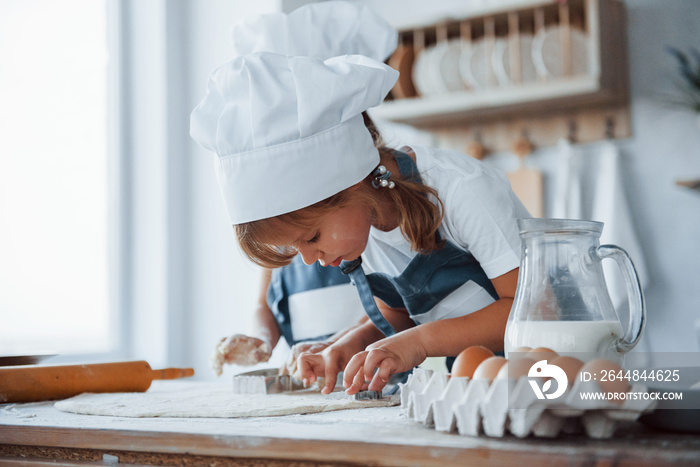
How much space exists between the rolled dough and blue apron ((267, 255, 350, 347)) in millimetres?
451

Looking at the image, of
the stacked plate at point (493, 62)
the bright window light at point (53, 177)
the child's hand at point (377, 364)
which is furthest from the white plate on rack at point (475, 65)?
the child's hand at point (377, 364)

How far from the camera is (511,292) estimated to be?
0.93 m

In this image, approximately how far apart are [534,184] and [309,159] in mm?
1509

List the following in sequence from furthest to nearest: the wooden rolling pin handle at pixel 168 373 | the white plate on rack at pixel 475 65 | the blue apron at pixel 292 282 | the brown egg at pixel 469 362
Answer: the white plate on rack at pixel 475 65 < the blue apron at pixel 292 282 < the wooden rolling pin handle at pixel 168 373 < the brown egg at pixel 469 362

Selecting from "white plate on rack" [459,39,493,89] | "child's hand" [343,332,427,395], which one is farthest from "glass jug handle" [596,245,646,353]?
"white plate on rack" [459,39,493,89]

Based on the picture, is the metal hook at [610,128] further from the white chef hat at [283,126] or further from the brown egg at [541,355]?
the brown egg at [541,355]

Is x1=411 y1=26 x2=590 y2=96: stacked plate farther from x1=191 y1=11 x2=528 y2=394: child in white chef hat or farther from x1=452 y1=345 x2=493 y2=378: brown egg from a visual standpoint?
x1=452 y1=345 x2=493 y2=378: brown egg

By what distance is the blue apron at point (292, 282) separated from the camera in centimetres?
141

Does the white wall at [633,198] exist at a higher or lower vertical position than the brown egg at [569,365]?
higher

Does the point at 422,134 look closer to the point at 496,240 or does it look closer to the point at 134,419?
the point at 496,240

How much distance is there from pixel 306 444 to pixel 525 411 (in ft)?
0.57

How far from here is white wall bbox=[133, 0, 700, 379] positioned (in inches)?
79.4

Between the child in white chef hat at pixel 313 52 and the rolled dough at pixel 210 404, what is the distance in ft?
0.32

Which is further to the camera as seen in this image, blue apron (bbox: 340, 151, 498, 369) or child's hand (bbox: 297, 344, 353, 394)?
blue apron (bbox: 340, 151, 498, 369)
